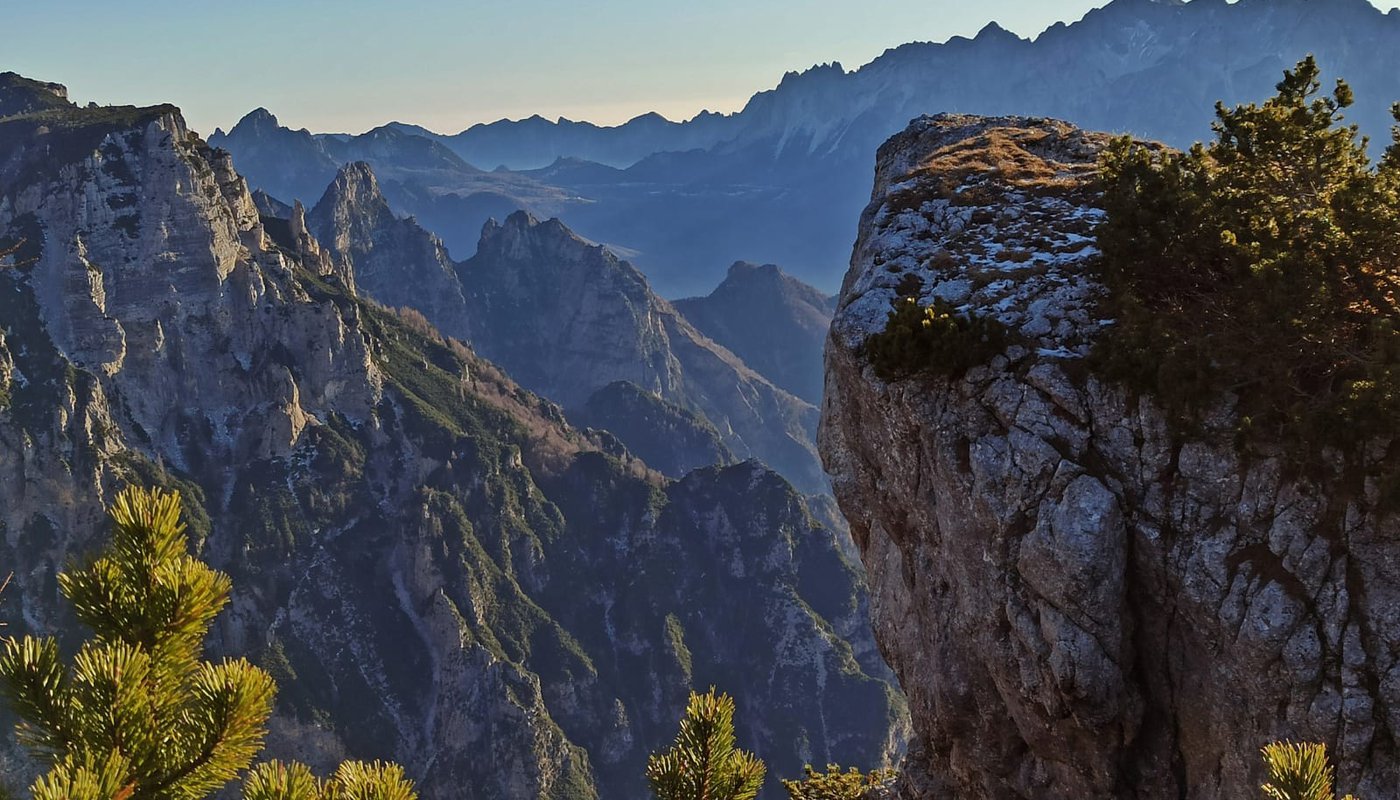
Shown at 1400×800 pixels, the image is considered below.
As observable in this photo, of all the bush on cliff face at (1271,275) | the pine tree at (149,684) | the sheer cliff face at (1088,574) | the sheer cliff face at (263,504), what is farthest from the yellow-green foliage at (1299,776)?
the sheer cliff face at (263,504)

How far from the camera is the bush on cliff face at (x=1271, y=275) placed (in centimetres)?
1642

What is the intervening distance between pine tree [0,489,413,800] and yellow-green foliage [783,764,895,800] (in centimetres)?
2563

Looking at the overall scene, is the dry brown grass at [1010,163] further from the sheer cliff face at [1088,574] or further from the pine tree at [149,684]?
the pine tree at [149,684]

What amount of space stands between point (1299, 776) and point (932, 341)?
13.3m

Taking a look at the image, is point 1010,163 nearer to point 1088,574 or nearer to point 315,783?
point 1088,574

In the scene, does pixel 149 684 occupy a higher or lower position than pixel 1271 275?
lower

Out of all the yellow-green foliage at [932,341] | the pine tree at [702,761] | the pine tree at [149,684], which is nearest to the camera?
the pine tree at [149,684]

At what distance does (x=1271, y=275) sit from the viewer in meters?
17.0

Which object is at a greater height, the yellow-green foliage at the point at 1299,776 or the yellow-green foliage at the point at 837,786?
the yellow-green foliage at the point at 1299,776

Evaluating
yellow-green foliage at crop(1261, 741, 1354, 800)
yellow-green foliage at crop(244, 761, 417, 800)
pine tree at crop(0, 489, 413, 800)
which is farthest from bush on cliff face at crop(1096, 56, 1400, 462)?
pine tree at crop(0, 489, 413, 800)

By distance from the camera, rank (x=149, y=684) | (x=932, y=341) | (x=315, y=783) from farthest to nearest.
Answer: (x=932, y=341), (x=315, y=783), (x=149, y=684)

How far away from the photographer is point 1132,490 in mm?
17812

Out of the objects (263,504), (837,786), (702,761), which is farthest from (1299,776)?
(263,504)

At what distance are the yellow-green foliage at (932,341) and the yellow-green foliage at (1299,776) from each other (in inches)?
499
